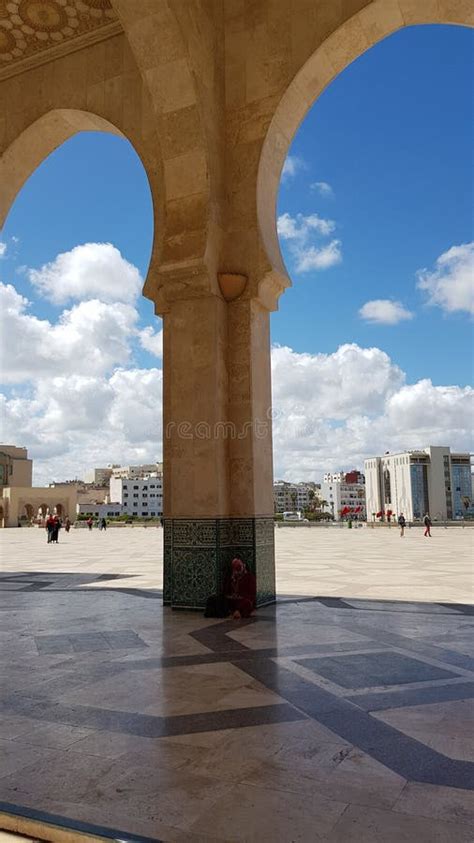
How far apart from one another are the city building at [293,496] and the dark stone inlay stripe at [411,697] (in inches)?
4559

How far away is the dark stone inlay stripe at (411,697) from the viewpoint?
9.00ft

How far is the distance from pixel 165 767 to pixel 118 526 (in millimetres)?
38618

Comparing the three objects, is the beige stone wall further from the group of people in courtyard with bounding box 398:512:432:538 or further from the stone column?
the stone column

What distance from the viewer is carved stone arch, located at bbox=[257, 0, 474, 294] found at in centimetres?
531

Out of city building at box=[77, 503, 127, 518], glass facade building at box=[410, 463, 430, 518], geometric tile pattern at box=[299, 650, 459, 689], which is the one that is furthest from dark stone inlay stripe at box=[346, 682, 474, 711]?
glass facade building at box=[410, 463, 430, 518]

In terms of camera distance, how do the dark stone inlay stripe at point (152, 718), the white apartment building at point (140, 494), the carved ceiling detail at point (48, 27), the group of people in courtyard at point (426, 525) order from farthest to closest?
the white apartment building at point (140, 494) → the group of people in courtyard at point (426, 525) → the carved ceiling detail at point (48, 27) → the dark stone inlay stripe at point (152, 718)

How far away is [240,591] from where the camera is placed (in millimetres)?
5027

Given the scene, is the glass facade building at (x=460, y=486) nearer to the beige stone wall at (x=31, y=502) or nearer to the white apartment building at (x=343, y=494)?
the white apartment building at (x=343, y=494)

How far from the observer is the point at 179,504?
5469 millimetres

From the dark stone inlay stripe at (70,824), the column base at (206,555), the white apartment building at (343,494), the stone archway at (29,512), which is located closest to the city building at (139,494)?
the white apartment building at (343,494)

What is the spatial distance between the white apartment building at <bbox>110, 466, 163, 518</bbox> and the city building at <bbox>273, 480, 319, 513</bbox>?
2703 centimetres

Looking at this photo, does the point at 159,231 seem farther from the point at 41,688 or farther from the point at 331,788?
the point at 331,788

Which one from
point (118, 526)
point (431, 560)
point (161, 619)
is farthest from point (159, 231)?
point (118, 526)

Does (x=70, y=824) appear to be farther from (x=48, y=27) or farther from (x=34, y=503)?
(x=34, y=503)
